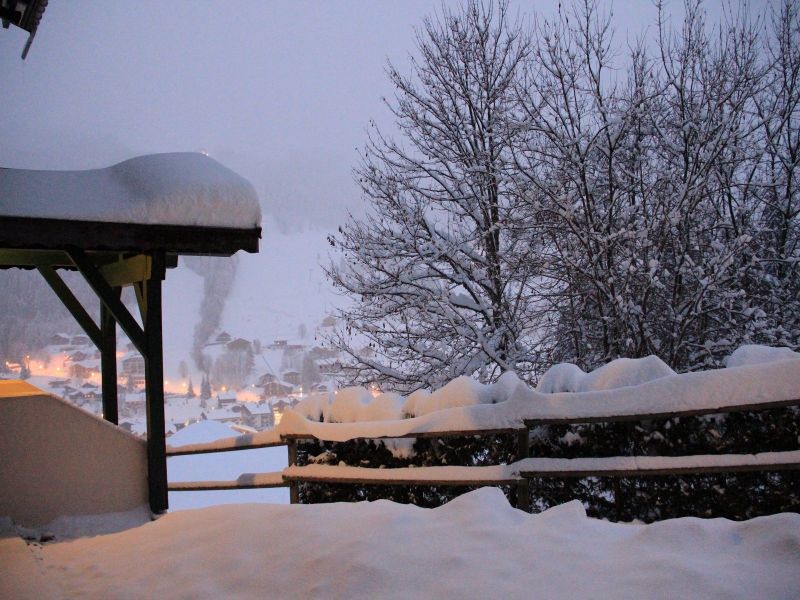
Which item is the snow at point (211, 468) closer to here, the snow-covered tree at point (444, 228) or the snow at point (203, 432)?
the snow at point (203, 432)

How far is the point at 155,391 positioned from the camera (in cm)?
571

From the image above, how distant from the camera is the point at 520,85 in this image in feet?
36.8

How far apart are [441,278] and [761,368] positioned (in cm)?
861

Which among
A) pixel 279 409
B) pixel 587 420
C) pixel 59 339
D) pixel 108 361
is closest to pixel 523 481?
pixel 587 420

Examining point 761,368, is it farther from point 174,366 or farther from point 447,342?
point 174,366

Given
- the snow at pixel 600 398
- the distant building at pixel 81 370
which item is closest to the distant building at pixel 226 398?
the distant building at pixel 81 370

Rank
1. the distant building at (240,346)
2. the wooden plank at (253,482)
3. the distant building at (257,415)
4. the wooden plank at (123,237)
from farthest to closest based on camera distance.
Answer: the distant building at (240,346), the distant building at (257,415), the wooden plank at (253,482), the wooden plank at (123,237)

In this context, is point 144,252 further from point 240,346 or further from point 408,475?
point 240,346

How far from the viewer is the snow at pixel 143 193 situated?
5242mm

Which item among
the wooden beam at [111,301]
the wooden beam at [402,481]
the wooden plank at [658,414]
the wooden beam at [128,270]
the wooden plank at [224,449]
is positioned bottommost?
the wooden beam at [402,481]

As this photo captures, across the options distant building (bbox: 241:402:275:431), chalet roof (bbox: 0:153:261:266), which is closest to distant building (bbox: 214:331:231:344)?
distant building (bbox: 241:402:275:431)

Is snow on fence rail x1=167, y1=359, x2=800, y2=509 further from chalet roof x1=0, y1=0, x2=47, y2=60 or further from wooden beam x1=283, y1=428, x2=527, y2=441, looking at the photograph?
chalet roof x1=0, y1=0, x2=47, y2=60

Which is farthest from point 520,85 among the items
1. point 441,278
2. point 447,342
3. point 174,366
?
point 174,366

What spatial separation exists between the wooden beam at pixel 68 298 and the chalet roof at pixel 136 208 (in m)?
1.12
